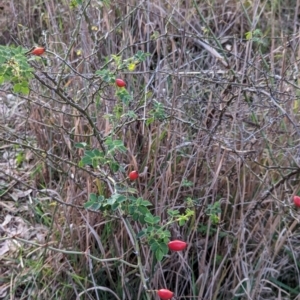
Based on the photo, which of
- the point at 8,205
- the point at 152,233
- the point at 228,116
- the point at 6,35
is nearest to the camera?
the point at 152,233

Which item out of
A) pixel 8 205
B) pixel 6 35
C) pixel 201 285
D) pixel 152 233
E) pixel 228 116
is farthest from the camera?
pixel 6 35

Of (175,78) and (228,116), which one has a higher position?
(175,78)

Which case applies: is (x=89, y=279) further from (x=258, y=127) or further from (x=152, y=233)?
(x=258, y=127)

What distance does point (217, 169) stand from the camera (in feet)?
5.87

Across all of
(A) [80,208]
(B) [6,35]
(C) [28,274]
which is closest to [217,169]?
(A) [80,208]

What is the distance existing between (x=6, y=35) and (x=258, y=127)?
1.36m

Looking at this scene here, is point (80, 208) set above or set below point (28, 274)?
above

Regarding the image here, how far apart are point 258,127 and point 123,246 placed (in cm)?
53

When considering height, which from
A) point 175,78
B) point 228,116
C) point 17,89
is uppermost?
point 17,89

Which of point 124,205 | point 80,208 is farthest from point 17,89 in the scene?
point 80,208

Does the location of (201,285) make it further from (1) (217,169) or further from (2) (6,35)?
(2) (6,35)

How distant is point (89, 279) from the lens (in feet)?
5.89

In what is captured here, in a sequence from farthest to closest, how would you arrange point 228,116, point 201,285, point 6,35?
point 6,35 < point 228,116 < point 201,285

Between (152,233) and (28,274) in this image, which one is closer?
(152,233)
